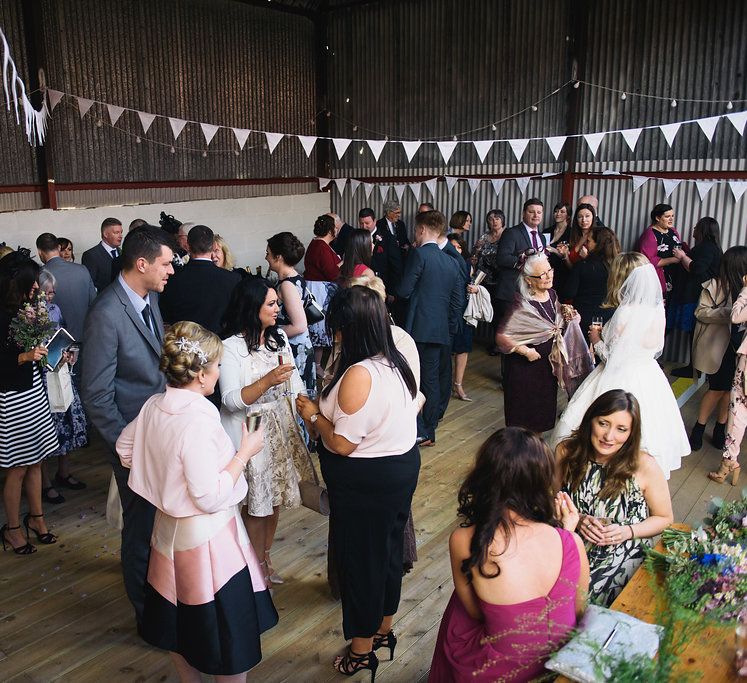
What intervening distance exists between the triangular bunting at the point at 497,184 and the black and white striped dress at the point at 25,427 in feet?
21.2

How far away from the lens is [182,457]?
2273mm

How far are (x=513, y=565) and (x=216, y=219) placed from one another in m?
7.74

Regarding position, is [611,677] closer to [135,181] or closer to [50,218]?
[50,218]

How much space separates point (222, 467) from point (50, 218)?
19.4ft

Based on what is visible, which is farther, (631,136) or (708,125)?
(631,136)

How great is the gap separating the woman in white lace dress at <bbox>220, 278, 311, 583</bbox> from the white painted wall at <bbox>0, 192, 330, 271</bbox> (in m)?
4.86

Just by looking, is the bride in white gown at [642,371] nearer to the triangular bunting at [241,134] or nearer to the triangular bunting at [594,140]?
the triangular bunting at [594,140]

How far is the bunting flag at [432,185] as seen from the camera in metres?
9.48

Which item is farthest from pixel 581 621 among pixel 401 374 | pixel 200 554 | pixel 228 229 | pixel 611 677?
pixel 228 229

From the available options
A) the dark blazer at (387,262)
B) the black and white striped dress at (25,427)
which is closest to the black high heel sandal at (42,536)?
the black and white striped dress at (25,427)

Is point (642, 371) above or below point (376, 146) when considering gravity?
below

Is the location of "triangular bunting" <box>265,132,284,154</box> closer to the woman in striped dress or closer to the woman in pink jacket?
the woman in striped dress

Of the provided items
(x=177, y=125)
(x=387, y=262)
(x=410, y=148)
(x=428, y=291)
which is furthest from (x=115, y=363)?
(x=410, y=148)

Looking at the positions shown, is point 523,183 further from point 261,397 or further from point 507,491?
point 507,491
